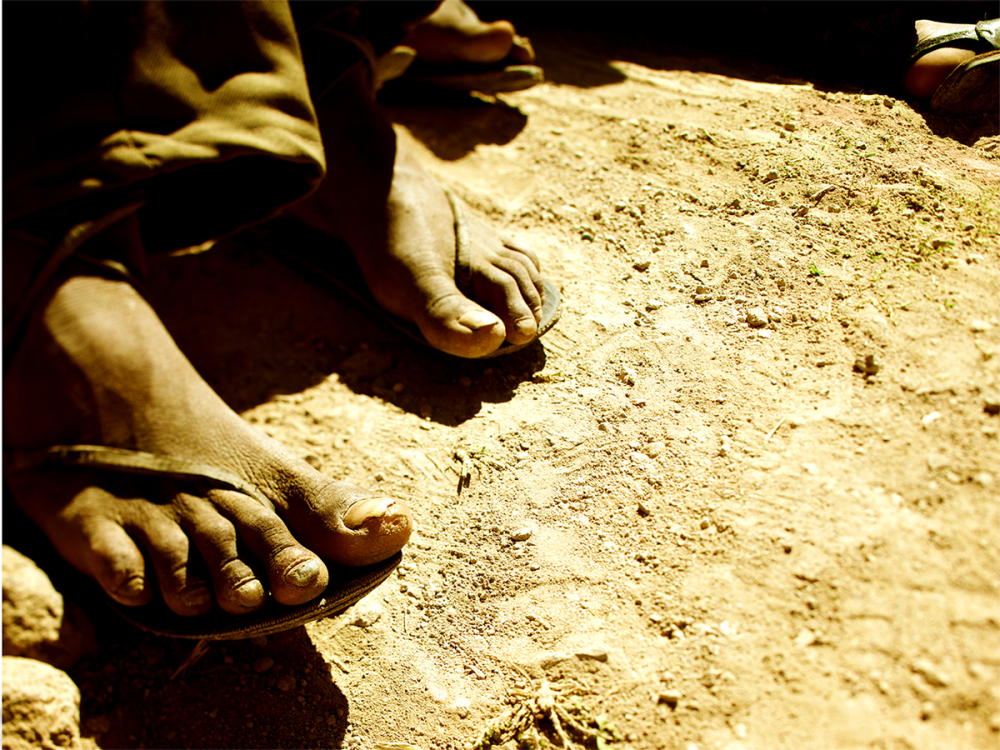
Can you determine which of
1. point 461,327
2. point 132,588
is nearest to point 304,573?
point 132,588

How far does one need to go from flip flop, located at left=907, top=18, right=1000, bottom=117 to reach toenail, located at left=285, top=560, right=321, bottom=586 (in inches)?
65.2

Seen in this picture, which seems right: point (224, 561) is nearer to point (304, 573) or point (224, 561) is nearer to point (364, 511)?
point (304, 573)

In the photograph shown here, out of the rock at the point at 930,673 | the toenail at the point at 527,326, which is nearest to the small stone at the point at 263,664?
the toenail at the point at 527,326

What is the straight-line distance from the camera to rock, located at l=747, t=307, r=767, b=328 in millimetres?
1367

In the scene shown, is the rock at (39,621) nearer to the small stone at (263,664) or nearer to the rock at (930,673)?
the small stone at (263,664)

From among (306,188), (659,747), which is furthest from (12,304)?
(659,747)

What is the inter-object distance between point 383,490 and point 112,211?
0.73 m

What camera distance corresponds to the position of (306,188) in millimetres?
1525

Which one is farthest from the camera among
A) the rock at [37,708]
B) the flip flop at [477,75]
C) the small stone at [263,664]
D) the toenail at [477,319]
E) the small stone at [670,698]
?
the flip flop at [477,75]

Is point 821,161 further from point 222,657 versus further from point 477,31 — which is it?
point 222,657

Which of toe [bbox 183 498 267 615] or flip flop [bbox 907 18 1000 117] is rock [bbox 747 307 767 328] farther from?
toe [bbox 183 498 267 615]

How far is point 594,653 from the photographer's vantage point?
3.47 feet

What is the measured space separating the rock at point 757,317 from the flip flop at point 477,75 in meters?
1.39

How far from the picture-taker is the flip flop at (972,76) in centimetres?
148
